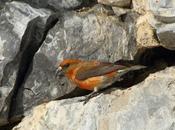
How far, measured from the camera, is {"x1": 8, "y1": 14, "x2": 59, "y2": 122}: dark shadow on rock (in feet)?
27.5

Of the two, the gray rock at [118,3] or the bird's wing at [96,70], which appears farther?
the gray rock at [118,3]

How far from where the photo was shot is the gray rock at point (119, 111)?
7.47 m

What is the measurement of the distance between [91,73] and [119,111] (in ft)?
3.47

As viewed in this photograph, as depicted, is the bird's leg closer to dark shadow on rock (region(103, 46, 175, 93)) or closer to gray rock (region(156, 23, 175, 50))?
dark shadow on rock (region(103, 46, 175, 93))

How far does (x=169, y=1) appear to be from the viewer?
7.21 m

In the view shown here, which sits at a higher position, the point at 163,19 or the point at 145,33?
the point at 163,19

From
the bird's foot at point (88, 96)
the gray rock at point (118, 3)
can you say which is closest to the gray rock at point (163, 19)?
the gray rock at point (118, 3)

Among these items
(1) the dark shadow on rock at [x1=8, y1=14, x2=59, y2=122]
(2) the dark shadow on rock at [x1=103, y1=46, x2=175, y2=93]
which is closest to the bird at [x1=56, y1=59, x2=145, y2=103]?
(2) the dark shadow on rock at [x1=103, y1=46, x2=175, y2=93]

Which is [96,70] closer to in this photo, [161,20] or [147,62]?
[147,62]

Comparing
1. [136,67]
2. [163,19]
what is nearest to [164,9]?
[163,19]

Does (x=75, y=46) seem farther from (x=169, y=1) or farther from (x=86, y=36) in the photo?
(x=169, y=1)

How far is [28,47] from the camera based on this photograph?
8.43 m

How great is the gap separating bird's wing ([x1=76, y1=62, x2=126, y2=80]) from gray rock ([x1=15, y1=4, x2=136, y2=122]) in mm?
167

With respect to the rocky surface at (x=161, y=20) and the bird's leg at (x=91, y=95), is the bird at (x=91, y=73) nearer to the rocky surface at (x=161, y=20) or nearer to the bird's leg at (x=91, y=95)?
the bird's leg at (x=91, y=95)
